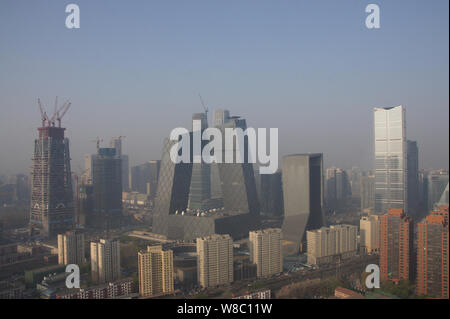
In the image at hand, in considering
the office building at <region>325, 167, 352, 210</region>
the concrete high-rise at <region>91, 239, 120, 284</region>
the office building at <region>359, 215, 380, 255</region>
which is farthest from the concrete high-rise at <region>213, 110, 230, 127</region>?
the concrete high-rise at <region>91, 239, 120, 284</region>

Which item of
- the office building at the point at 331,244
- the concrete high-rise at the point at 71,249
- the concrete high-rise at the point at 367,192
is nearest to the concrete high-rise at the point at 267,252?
the office building at the point at 331,244

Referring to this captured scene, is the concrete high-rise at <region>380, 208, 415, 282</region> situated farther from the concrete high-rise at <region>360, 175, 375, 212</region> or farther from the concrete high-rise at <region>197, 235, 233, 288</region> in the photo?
the concrete high-rise at <region>360, 175, 375, 212</region>

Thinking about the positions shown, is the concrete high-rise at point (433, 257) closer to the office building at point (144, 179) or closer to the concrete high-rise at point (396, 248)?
the concrete high-rise at point (396, 248)

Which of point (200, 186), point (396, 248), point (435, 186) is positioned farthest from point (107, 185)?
point (396, 248)

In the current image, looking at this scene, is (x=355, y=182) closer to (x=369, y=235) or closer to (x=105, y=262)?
(x=369, y=235)

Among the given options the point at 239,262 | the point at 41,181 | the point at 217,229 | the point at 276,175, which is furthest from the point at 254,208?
the point at 41,181
